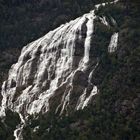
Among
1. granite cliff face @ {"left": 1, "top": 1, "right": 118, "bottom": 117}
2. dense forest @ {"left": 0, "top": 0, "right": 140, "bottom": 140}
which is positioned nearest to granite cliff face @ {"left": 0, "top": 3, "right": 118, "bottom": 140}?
granite cliff face @ {"left": 1, "top": 1, "right": 118, "bottom": 117}

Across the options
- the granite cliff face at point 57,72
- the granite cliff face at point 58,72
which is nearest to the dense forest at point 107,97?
the granite cliff face at point 58,72

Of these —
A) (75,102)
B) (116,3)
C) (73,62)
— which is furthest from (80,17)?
(75,102)

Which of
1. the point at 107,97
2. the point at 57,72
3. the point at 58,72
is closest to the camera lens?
the point at 107,97

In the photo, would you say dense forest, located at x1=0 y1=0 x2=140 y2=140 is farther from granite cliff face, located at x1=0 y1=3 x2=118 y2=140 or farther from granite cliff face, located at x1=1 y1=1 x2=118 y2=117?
granite cliff face, located at x1=1 y1=1 x2=118 y2=117

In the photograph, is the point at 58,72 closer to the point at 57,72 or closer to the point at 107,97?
the point at 57,72

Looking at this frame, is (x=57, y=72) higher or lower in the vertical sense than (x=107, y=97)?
higher

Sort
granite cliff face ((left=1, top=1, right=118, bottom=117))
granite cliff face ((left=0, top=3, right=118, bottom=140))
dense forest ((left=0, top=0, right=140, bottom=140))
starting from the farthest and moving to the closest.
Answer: granite cliff face ((left=1, top=1, right=118, bottom=117))
granite cliff face ((left=0, top=3, right=118, bottom=140))
dense forest ((left=0, top=0, right=140, bottom=140))

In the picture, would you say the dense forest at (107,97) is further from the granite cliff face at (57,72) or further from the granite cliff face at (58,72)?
the granite cliff face at (57,72)

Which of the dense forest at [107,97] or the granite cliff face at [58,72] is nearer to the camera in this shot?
the dense forest at [107,97]

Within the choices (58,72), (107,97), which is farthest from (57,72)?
(107,97)

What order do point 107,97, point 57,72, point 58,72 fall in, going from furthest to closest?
point 57,72 < point 58,72 < point 107,97

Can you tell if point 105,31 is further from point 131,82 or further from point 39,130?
point 39,130
